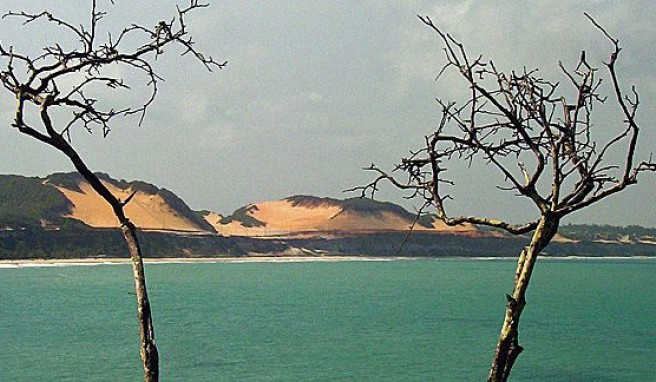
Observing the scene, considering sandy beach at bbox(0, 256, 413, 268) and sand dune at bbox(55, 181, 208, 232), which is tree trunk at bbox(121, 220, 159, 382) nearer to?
sandy beach at bbox(0, 256, 413, 268)

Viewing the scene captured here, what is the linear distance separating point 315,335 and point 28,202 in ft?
385

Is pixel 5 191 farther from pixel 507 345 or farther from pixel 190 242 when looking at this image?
pixel 507 345

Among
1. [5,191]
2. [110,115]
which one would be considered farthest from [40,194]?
[110,115]

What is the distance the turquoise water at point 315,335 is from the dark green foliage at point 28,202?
59384 mm

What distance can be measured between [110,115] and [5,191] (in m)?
160

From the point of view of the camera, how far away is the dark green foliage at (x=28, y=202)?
131250 mm

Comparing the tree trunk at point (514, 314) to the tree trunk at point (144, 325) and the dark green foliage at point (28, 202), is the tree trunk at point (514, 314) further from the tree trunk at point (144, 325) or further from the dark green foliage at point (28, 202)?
the dark green foliage at point (28, 202)

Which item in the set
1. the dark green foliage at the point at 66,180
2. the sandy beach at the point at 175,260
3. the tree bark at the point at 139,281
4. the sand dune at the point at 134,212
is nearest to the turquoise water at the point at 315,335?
the tree bark at the point at 139,281

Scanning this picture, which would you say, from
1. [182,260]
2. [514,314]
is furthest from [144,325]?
[182,260]

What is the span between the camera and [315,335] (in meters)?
39.8

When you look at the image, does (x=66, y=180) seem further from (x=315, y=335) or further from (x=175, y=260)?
(x=315, y=335)

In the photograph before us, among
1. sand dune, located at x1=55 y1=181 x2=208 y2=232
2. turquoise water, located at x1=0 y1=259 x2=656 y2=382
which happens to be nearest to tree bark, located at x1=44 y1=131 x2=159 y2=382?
turquoise water, located at x1=0 y1=259 x2=656 y2=382

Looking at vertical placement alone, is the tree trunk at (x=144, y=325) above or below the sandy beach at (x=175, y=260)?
below

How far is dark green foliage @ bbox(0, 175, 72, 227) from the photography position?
131 m
